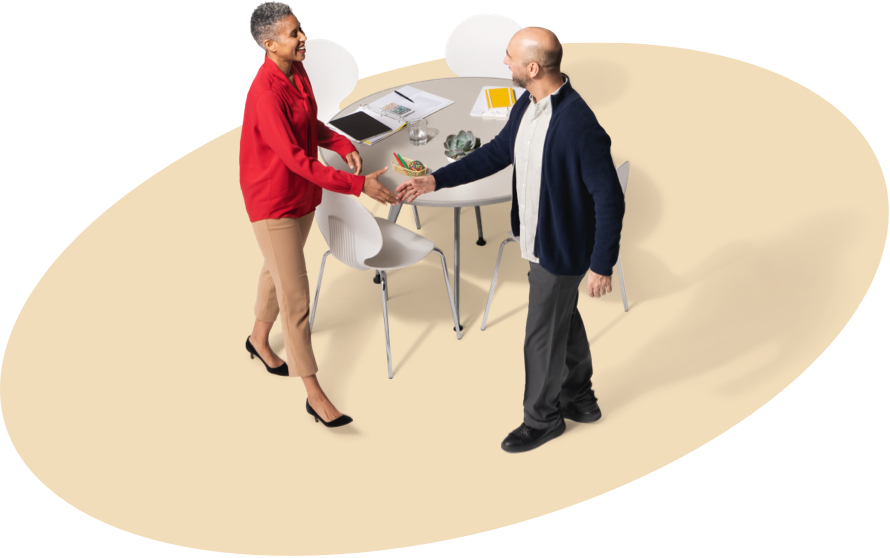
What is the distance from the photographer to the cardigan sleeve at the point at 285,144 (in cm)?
384

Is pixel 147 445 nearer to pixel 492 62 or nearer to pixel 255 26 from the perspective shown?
pixel 255 26

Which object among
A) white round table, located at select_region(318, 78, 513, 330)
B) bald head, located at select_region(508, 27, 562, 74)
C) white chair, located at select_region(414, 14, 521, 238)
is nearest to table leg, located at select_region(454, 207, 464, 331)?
white round table, located at select_region(318, 78, 513, 330)

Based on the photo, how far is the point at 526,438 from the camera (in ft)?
14.0

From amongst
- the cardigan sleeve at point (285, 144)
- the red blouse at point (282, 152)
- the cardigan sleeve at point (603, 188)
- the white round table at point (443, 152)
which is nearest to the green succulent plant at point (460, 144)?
the white round table at point (443, 152)

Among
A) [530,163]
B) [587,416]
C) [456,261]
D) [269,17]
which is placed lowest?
[587,416]

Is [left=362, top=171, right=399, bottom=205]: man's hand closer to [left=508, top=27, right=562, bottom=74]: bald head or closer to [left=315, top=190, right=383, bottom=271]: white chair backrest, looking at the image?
[left=315, top=190, right=383, bottom=271]: white chair backrest

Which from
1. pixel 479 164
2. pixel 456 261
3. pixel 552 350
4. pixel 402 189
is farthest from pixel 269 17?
pixel 552 350

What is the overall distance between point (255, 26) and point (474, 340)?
206 centimetres

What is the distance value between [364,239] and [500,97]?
1.47 meters

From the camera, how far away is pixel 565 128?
3352mm

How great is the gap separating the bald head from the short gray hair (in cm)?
106

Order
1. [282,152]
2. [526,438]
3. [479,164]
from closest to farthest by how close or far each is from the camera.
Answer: [282,152] → [479,164] → [526,438]

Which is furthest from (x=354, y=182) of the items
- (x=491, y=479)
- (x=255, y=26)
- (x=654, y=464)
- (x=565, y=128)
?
(x=654, y=464)

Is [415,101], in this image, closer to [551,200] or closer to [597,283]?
[551,200]
